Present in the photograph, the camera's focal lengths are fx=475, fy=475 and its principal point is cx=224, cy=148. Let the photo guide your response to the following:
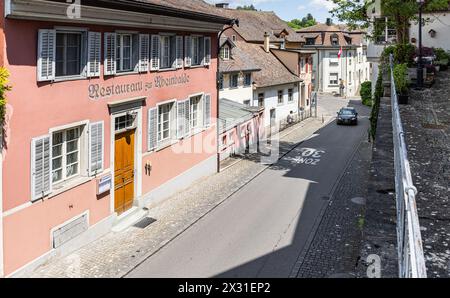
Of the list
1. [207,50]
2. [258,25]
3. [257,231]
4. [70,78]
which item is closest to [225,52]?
[207,50]

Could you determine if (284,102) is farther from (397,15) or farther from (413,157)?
(413,157)

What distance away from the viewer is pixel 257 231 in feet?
46.1

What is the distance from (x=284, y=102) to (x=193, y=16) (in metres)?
26.0

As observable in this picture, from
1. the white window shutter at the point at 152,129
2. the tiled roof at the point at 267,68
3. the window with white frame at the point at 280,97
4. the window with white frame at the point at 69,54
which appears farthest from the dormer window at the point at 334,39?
the window with white frame at the point at 69,54

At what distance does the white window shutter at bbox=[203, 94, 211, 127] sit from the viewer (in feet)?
65.4

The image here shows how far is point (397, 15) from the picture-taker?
19.4 metres

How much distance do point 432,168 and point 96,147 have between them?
8.50 metres

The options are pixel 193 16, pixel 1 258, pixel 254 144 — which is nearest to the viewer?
pixel 1 258

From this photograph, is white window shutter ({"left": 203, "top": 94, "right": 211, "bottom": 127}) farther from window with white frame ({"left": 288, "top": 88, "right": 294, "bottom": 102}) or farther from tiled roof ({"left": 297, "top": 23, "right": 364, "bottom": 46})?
tiled roof ({"left": 297, "top": 23, "right": 364, "bottom": 46})

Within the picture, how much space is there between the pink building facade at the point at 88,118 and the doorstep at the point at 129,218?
86 mm

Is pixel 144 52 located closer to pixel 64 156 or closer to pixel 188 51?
pixel 188 51

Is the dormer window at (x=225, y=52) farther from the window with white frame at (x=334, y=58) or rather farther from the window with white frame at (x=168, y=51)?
the window with white frame at (x=334, y=58)

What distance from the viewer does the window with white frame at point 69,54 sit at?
1150cm
